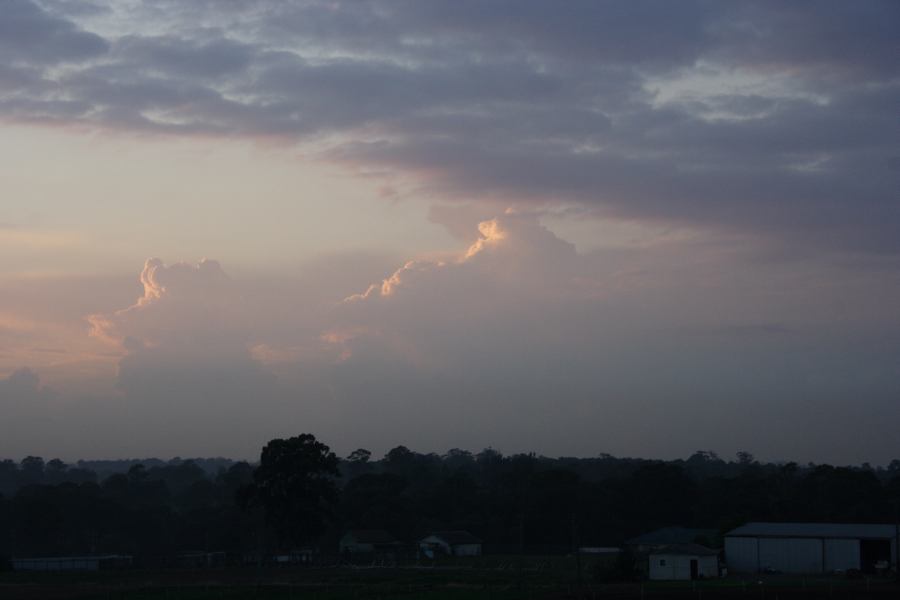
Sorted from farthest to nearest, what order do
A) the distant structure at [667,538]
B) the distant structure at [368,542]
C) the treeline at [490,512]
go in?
the treeline at [490,512] < the distant structure at [368,542] < the distant structure at [667,538]

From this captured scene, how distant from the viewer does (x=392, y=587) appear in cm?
7500

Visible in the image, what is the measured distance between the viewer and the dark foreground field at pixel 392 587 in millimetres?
65688

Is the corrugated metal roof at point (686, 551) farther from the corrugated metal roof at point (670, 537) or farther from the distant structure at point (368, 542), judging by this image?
the distant structure at point (368, 542)

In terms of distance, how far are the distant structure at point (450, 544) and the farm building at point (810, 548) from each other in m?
41.7

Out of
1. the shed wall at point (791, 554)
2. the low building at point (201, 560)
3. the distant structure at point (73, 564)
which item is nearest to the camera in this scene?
the shed wall at point (791, 554)

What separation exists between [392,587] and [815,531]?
3321 cm

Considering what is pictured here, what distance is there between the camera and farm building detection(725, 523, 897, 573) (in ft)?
275

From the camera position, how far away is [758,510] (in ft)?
393

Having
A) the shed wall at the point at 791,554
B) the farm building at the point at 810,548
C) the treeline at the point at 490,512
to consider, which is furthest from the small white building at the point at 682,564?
the treeline at the point at 490,512

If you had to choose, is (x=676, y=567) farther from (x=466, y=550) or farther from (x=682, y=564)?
(x=466, y=550)

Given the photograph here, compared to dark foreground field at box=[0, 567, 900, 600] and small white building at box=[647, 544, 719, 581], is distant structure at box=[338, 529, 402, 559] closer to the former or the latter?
dark foreground field at box=[0, 567, 900, 600]

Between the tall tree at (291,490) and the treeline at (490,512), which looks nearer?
the tall tree at (291,490)

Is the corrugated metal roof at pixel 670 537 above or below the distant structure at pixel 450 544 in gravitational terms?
above

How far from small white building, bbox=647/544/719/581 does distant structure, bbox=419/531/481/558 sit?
44679mm
